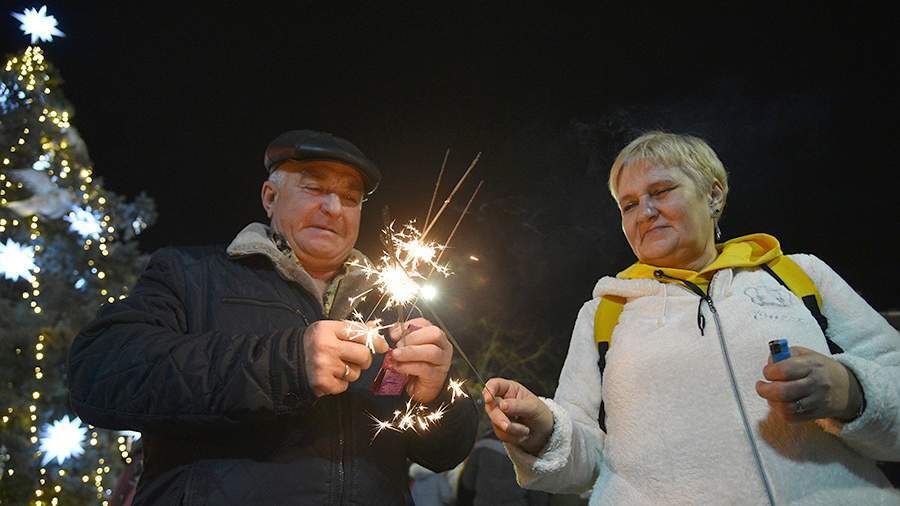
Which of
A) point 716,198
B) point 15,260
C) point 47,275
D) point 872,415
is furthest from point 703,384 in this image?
point 47,275

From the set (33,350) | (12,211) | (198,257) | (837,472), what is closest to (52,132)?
(12,211)

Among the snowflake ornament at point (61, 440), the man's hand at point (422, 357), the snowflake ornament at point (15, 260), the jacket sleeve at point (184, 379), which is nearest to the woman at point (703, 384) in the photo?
the man's hand at point (422, 357)

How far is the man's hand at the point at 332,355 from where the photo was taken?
1.95 metres

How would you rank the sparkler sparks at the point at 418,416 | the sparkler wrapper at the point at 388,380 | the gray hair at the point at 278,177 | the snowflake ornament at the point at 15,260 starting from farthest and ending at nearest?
the snowflake ornament at the point at 15,260 → the gray hair at the point at 278,177 → the sparkler sparks at the point at 418,416 → the sparkler wrapper at the point at 388,380

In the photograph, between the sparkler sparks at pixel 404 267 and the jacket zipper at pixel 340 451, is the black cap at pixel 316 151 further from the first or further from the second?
the jacket zipper at pixel 340 451

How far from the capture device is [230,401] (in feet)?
6.44

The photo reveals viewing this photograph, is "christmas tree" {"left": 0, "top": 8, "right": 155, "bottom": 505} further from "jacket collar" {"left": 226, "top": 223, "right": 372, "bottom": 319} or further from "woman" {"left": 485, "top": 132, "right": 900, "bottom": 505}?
"woman" {"left": 485, "top": 132, "right": 900, "bottom": 505}

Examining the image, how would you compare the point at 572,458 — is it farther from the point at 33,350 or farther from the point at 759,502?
the point at 33,350

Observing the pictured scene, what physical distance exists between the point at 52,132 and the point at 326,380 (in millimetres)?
7458

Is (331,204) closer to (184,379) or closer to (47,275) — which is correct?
(184,379)

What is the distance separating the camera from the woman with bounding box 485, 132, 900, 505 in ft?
6.82

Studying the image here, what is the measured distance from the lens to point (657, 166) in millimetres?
2834

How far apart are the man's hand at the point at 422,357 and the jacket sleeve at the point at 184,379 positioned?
1.35ft

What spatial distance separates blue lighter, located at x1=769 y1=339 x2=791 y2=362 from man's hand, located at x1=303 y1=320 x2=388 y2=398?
156 centimetres
